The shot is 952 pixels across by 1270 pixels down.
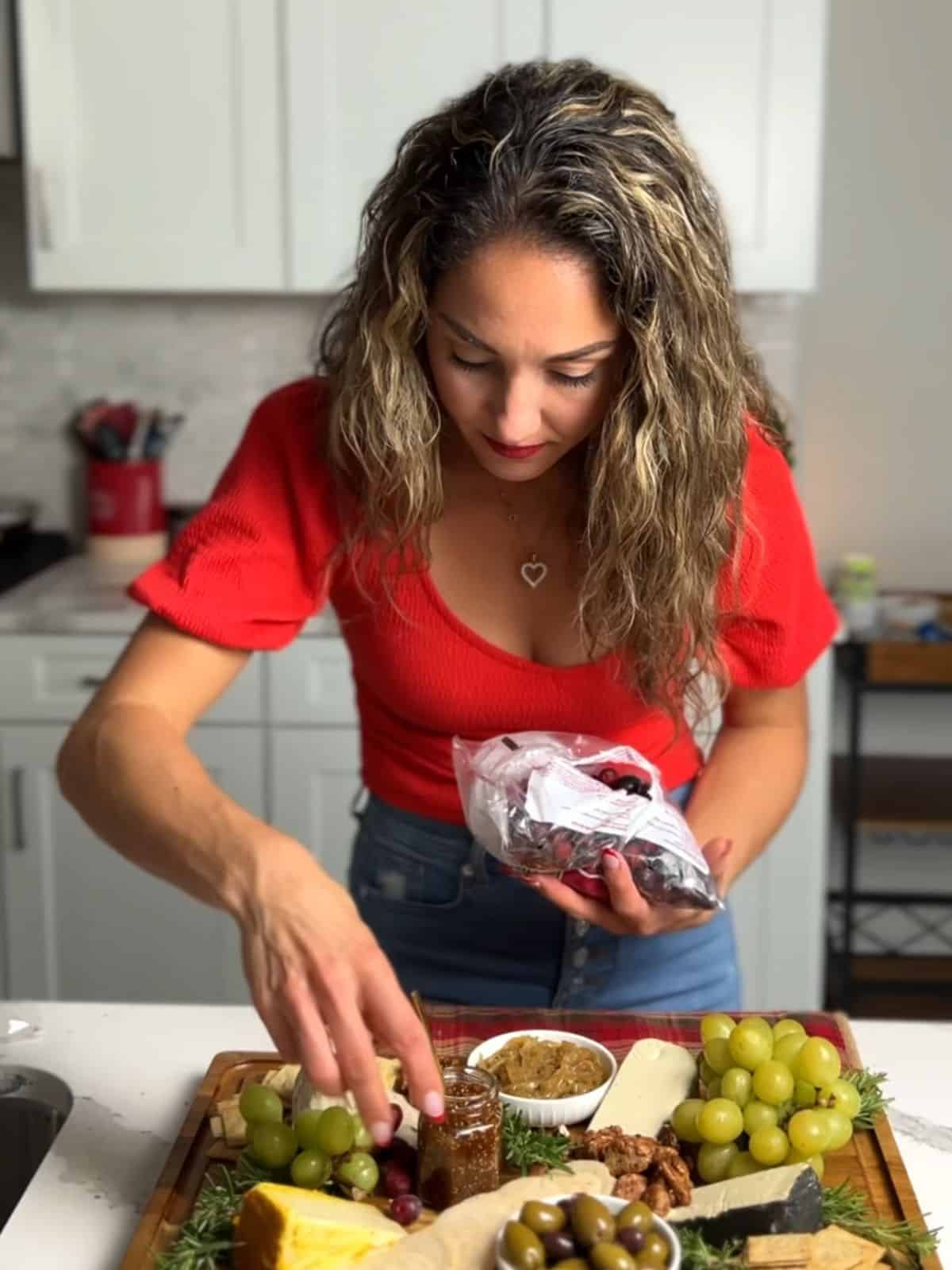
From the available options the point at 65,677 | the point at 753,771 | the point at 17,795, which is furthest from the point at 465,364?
the point at 17,795

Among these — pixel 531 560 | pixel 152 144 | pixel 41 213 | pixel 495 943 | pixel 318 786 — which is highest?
pixel 152 144

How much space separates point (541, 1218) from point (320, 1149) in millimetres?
180

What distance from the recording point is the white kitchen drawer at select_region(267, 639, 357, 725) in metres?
2.60

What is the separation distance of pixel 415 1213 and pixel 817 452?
230 cm

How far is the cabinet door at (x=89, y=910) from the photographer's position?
2672 mm

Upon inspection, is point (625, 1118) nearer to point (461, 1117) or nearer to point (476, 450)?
point (461, 1117)

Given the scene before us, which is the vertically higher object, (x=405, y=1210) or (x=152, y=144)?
(x=152, y=144)

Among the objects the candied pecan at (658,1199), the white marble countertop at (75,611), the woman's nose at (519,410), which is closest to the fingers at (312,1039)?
the candied pecan at (658,1199)

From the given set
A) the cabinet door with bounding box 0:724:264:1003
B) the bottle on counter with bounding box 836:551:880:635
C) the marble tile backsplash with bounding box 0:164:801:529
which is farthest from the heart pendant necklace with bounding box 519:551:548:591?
the marble tile backsplash with bounding box 0:164:801:529

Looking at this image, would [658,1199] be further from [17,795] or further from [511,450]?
[17,795]

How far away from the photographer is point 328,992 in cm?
94

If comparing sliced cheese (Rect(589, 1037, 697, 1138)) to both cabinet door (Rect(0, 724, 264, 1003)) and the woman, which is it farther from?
cabinet door (Rect(0, 724, 264, 1003))

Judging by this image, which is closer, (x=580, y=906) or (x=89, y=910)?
(x=580, y=906)

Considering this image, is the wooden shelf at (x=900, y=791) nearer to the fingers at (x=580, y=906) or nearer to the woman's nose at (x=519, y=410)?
the fingers at (x=580, y=906)
